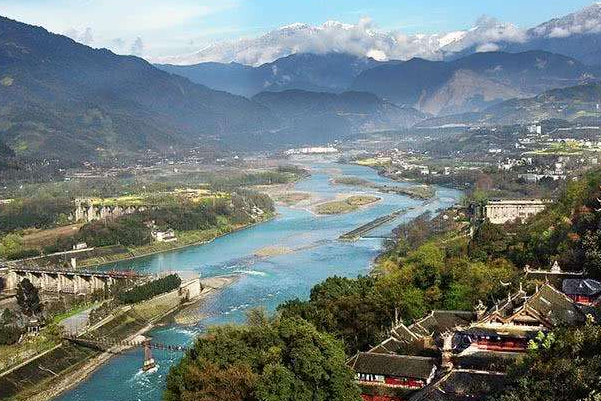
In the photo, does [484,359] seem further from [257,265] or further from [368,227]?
[368,227]

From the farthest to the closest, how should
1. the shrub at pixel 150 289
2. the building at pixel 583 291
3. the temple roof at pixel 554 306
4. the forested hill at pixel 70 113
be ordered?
the forested hill at pixel 70 113, the shrub at pixel 150 289, the building at pixel 583 291, the temple roof at pixel 554 306

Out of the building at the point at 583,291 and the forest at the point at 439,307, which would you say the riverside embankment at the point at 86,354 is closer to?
the forest at the point at 439,307

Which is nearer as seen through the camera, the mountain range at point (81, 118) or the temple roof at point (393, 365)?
the temple roof at point (393, 365)

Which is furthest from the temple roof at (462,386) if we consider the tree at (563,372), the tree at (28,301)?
the tree at (28,301)

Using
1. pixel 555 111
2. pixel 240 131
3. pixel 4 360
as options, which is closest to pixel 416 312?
pixel 4 360

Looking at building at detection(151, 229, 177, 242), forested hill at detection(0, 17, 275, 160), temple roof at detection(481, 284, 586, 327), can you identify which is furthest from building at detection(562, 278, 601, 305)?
forested hill at detection(0, 17, 275, 160)

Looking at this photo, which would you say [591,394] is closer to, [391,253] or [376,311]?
[376,311]
